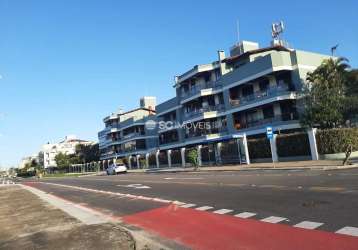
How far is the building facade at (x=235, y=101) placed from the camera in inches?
1742

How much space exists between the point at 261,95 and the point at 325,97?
442 inches

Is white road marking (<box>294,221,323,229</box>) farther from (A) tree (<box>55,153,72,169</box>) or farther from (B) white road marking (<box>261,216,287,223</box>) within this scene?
(A) tree (<box>55,153,72,169</box>)

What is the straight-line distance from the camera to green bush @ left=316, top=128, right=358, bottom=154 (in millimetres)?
32656

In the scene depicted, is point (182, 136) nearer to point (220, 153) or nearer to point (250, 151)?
point (220, 153)

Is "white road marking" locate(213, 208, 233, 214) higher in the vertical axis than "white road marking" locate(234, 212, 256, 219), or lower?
higher

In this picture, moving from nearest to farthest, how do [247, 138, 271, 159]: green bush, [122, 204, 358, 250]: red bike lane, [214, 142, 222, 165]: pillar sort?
1. [122, 204, 358, 250]: red bike lane
2. [247, 138, 271, 159]: green bush
3. [214, 142, 222, 165]: pillar

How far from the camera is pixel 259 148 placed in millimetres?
40500

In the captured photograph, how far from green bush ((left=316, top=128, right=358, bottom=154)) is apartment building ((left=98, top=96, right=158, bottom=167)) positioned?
45.2 metres

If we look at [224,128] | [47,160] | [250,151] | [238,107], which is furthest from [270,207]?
[47,160]

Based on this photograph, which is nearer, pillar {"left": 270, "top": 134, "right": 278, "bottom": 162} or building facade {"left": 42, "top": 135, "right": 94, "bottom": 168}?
pillar {"left": 270, "top": 134, "right": 278, "bottom": 162}

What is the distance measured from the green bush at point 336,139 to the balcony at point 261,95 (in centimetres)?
1157

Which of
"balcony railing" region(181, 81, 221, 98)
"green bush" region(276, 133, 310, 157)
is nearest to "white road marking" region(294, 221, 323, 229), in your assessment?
"green bush" region(276, 133, 310, 157)

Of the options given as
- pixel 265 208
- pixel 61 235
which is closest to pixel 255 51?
pixel 265 208

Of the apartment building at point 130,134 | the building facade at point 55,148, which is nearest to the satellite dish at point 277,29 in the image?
the apartment building at point 130,134
